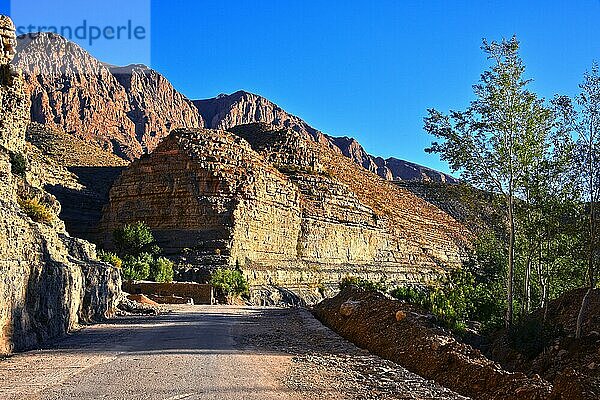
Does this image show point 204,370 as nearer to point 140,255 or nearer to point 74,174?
point 140,255

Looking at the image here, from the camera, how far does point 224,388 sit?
9.14 m

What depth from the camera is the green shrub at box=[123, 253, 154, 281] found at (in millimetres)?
47531

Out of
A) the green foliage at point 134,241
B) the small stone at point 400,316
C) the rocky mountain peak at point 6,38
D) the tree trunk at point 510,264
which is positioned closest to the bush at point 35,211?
the small stone at point 400,316

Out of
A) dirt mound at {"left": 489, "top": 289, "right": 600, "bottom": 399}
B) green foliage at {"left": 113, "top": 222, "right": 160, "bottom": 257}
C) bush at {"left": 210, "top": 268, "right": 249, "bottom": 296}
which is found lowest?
dirt mound at {"left": 489, "top": 289, "right": 600, "bottom": 399}

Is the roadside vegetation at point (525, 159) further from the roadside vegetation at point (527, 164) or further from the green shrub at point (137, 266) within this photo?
the green shrub at point (137, 266)

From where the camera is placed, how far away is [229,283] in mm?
49969

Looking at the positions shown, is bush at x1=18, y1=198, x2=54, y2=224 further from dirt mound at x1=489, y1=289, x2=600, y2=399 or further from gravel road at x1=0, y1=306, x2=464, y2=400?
dirt mound at x1=489, y1=289, x2=600, y2=399

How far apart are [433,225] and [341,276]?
117 ft

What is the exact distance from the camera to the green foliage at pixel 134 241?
59344 millimetres

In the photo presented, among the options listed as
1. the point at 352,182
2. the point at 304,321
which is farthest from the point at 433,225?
the point at 304,321

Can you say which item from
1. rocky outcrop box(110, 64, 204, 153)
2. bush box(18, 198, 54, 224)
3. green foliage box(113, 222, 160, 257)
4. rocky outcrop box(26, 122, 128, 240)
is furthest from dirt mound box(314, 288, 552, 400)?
rocky outcrop box(110, 64, 204, 153)

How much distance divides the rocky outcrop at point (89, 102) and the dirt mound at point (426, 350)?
107508 millimetres

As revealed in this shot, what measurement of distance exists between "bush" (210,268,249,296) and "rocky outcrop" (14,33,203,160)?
7642 cm

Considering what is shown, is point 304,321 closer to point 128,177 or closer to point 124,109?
point 128,177
